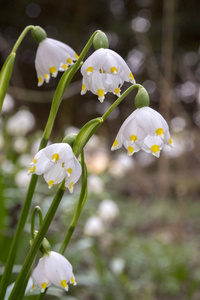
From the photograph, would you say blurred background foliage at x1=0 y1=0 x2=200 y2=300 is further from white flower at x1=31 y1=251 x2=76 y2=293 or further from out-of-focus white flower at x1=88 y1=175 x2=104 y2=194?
white flower at x1=31 y1=251 x2=76 y2=293

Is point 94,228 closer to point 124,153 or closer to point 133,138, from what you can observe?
point 124,153

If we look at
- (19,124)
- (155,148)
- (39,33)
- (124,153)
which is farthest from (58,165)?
(124,153)

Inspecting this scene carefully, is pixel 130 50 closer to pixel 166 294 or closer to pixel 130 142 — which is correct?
pixel 166 294

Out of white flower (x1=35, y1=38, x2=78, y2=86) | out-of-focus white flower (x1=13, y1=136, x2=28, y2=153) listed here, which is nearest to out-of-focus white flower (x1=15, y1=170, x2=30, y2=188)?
out-of-focus white flower (x1=13, y1=136, x2=28, y2=153)

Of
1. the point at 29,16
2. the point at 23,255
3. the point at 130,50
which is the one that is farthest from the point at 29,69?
the point at 23,255

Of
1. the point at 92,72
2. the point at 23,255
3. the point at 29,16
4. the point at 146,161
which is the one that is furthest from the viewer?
the point at 146,161

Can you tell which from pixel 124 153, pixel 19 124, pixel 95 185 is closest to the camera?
pixel 95 185

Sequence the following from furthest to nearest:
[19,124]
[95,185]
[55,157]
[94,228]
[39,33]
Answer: [19,124], [95,185], [94,228], [39,33], [55,157]
